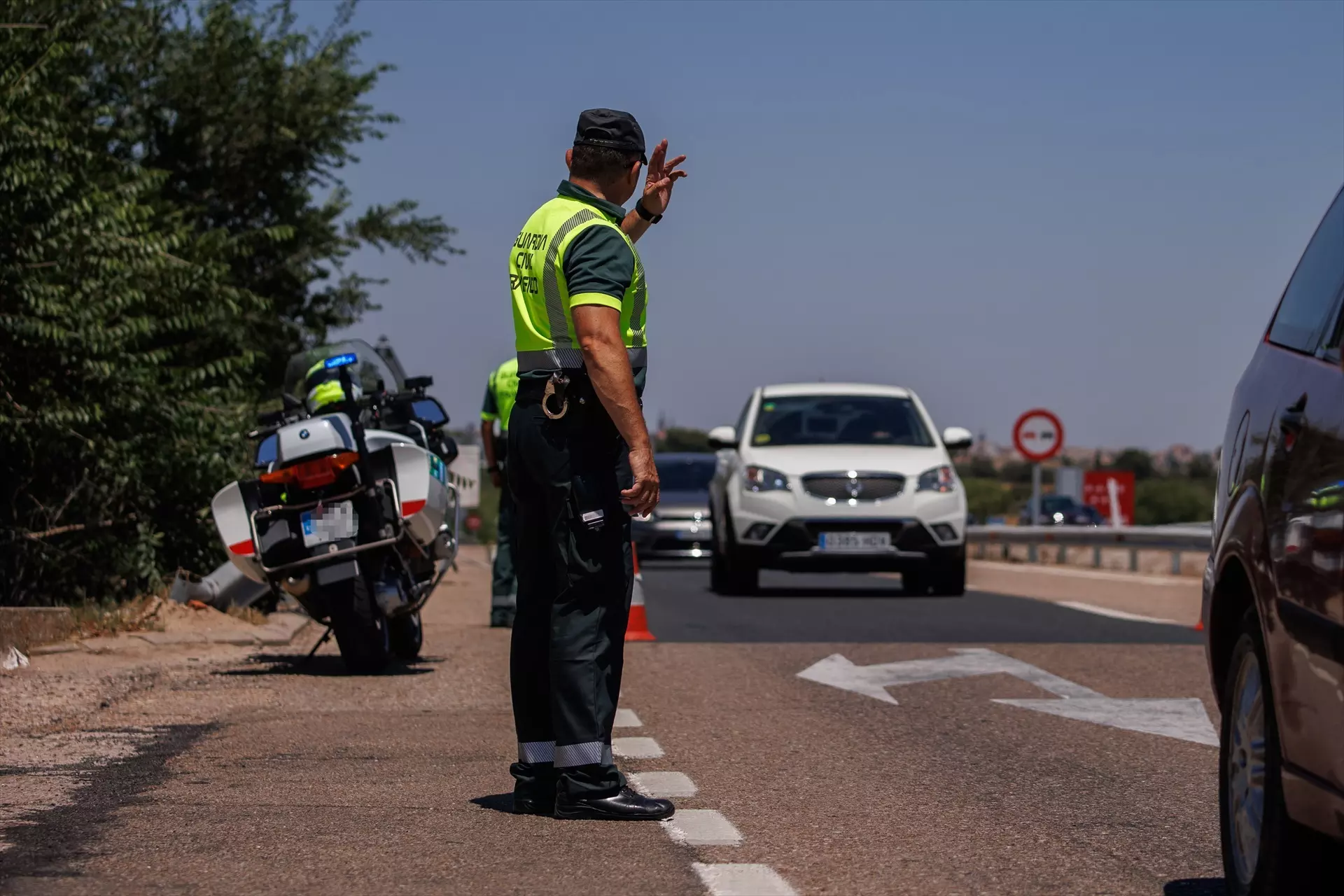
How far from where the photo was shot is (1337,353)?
4.31 meters

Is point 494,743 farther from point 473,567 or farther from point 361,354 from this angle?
point 473,567

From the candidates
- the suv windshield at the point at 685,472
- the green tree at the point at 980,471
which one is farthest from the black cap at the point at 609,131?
the green tree at the point at 980,471

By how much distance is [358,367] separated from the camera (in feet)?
37.2

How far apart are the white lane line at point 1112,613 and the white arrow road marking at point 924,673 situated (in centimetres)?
396

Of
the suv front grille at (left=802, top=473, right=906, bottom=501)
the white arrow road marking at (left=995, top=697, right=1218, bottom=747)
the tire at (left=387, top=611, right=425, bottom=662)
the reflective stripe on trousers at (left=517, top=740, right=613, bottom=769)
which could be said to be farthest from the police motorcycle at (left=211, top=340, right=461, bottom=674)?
the suv front grille at (left=802, top=473, right=906, bottom=501)

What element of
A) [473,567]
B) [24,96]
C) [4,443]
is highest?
[24,96]

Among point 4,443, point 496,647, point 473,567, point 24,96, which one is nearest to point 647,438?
point 496,647

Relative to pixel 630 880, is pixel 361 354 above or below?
above

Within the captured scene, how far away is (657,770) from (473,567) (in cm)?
2607

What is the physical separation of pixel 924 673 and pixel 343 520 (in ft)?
10.3

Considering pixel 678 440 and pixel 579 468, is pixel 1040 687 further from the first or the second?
pixel 678 440

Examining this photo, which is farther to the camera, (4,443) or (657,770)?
(4,443)

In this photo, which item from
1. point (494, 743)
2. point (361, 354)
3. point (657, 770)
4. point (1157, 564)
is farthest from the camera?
point (1157, 564)

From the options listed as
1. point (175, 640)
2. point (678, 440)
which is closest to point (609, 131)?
point (175, 640)
